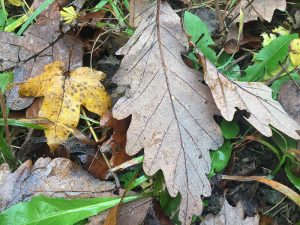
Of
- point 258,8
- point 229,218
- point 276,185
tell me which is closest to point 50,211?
point 229,218

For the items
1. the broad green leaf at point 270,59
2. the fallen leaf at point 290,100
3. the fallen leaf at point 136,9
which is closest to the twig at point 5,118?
the fallen leaf at point 136,9

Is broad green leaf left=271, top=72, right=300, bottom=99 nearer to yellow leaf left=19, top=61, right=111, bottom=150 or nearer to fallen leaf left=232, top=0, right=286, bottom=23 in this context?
fallen leaf left=232, top=0, right=286, bottom=23

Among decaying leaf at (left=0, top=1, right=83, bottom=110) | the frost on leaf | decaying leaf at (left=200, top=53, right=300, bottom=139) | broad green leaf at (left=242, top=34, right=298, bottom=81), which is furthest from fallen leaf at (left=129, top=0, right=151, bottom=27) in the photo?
broad green leaf at (left=242, top=34, right=298, bottom=81)

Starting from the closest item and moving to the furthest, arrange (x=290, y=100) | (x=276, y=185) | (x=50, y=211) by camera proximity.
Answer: (x=50, y=211)
(x=276, y=185)
(x=290, y=100)

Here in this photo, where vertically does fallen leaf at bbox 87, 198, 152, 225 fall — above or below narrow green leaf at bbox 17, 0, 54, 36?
below

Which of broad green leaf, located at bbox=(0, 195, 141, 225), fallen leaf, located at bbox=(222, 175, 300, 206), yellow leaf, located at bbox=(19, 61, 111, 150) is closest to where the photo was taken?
broad green leaf, located at bbox=(0, 195, 141, 225)

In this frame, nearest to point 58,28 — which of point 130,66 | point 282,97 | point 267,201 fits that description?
point 130,66

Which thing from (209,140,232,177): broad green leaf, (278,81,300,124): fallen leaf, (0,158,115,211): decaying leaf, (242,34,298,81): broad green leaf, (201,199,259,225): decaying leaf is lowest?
(201,199,259,225): decaying leaf

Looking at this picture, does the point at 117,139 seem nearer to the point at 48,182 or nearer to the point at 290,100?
the point at 48,182
